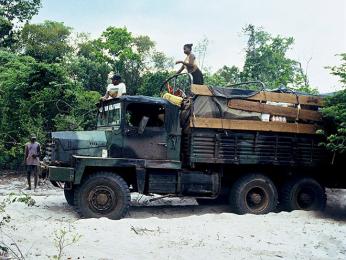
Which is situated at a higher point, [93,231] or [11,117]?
[11,117]

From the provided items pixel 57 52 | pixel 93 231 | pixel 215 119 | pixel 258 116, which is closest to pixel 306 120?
pixel 258 116

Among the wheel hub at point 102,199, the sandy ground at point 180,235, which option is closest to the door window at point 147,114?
the wheel hub at point 102,199

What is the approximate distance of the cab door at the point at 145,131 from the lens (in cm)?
900

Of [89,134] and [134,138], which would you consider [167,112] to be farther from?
[89,134]

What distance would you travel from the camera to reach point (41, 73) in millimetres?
15961

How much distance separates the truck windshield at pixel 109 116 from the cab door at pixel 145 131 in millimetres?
211

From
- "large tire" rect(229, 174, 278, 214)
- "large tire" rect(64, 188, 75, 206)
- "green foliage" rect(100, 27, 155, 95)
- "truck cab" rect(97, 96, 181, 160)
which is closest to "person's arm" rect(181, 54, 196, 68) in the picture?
"truck cab" rect(97, 96, 181, 160)

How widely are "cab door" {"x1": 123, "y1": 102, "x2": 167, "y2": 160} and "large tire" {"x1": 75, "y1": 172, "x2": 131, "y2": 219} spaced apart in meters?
0.69

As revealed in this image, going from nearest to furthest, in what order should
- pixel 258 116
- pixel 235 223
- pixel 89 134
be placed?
pixel 235 223 < pixel 89 134 < pixel 258 116

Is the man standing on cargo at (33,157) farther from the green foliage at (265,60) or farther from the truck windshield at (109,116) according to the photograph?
the green foliage at (265,60)

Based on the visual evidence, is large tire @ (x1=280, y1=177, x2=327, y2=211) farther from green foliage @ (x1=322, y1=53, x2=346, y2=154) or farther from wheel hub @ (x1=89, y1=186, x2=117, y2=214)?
wheel hub @ (x1=89, y1=186, x2=117, y2=214)

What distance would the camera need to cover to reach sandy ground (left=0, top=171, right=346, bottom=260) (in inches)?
233

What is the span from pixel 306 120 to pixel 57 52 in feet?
76.7

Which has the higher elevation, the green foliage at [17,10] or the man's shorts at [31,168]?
the green foliage at [17,10]
